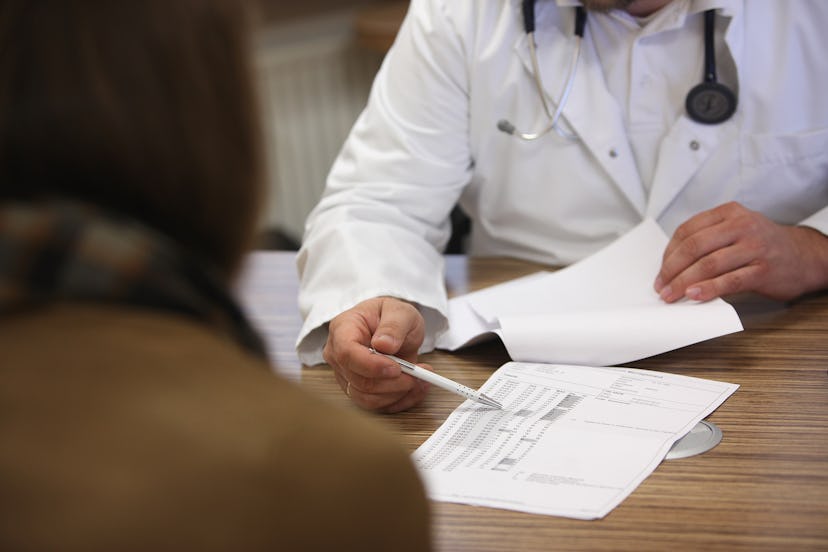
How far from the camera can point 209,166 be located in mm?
559

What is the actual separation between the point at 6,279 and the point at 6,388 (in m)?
0.06

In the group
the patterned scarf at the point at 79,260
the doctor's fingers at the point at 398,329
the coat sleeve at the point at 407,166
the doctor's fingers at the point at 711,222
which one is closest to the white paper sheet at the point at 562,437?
the doctor's fingers at the point at 398,329

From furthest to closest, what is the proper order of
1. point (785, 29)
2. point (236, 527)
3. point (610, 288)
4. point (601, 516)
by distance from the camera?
point (785, 29)
point (610, 288)
point (601, 516)
point (236, 527)

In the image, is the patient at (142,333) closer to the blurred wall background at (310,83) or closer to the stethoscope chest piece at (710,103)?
the stethoscope chest piece at (710,103)

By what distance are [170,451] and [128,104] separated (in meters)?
0.19

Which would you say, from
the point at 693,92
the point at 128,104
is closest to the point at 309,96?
the point at 693,92

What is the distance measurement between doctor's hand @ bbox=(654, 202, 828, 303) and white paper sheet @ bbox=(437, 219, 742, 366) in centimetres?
3

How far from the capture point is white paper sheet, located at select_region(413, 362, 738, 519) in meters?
0.89

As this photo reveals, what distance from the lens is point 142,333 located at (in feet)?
1.70

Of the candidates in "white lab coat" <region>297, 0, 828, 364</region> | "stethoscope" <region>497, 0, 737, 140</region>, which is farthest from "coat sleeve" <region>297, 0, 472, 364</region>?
"stethoscope" <region>497, 0, 737, 140</region>

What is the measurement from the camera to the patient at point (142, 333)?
46 centimetres

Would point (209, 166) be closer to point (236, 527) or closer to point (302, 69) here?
point (236, 527)

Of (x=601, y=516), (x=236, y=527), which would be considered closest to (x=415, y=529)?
(x=236, y=527)

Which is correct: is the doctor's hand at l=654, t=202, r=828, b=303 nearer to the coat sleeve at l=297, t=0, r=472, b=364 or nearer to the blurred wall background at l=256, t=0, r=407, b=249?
the coat sleeve at l=297, t=0, r=472, b=364
